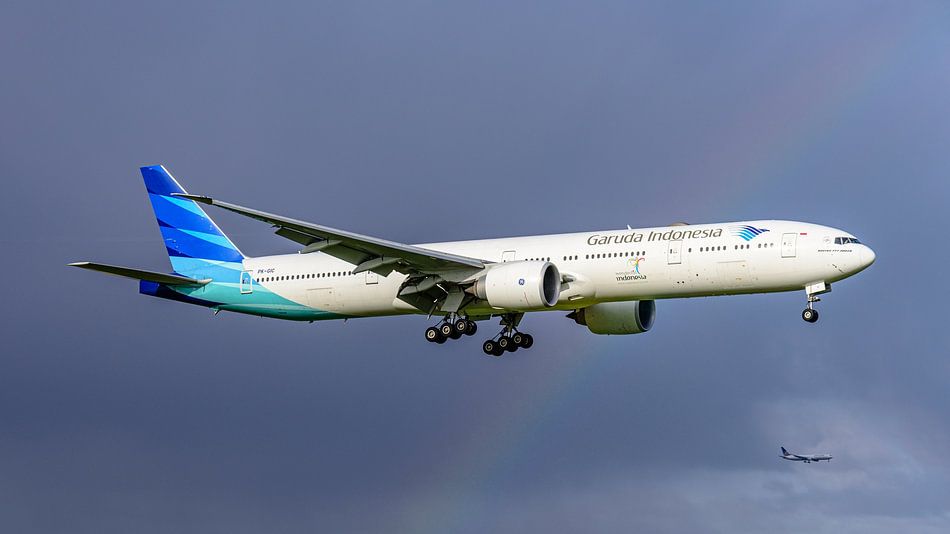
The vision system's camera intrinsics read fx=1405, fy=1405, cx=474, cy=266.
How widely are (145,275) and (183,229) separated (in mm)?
5624

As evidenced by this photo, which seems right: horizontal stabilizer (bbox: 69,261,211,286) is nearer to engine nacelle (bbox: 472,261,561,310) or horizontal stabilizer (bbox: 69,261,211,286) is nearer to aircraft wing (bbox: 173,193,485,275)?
aircraft wing (bbox: 173,193,485,275)

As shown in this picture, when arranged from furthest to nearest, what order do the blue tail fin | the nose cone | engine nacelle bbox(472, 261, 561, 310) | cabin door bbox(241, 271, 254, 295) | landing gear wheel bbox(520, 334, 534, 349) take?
the blue tail fin → cabin door bbox(241, 271, 254, 295) → landing gear wheel bbox(520, 334, 534, 349) → engine nacelle bbox(472, 261, 561, 310) → the nose cone

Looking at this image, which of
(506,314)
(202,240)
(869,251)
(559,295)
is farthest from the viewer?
(202,240)

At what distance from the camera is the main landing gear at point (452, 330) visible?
6081 centimetres

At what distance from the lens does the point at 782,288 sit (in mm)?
55250

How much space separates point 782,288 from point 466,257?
13586mm

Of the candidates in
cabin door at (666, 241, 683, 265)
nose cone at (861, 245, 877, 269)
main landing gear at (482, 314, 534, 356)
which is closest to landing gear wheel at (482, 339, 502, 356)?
main landing gear at (482, 314, 534, 356)

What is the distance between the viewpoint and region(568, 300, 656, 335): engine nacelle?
6444cm

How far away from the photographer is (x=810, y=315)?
5466 centimetres

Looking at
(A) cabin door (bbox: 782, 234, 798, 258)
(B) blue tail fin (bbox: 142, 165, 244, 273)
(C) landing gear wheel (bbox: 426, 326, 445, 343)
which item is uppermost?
(B) blue tail fin (bbox: 142, 165, 244, 273)

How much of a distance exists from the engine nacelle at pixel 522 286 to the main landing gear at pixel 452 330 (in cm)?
279

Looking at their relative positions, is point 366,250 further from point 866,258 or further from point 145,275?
point 866,258

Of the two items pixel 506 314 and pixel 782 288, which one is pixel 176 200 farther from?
pixel 782 288

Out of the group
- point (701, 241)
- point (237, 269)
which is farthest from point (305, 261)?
point (701, 241)
